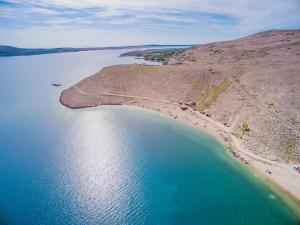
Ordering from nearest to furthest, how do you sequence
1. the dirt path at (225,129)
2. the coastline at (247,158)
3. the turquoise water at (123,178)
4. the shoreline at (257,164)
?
the turquoise water at (123,178) < the shoreline at (257,164) < the coastline at (247,158) < the dirt path at (225,129)

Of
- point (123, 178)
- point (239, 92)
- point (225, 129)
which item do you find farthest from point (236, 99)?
point (123, 178)

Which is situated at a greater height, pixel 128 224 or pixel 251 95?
Result: pixel 251 95

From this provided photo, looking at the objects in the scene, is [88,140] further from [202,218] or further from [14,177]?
[202,218]

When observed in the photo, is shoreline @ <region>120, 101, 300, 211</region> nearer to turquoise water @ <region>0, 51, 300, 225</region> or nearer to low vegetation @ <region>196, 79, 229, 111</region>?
turquoise water @ <region>0, 51, 300, 225</region>

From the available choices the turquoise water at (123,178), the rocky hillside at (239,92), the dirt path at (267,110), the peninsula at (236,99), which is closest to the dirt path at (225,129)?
the peninsula at (236,99)

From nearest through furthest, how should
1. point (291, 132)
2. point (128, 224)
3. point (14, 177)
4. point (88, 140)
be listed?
1. point (128, 224)
2. point (14, 177)
3. point (291, 132)
4. point (88, 140)

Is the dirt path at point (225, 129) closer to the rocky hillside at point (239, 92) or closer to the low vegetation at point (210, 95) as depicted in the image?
the rocky hillside at point (239, 92)

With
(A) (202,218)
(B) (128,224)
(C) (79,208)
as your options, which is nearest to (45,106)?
(C) (79,208)
